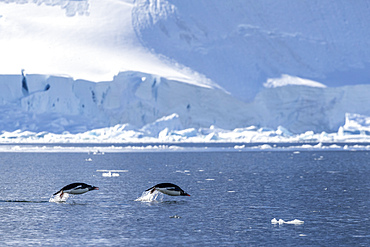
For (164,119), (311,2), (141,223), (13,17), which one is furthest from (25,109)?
(141,223)

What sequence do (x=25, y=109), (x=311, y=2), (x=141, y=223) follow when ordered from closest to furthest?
(x=141, y=223)
(x=25, y=109)
(x=311, y=2)

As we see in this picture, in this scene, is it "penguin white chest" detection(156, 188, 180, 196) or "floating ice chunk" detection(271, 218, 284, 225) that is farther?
"penguin white chest" detection(156, 188, 180, 196)

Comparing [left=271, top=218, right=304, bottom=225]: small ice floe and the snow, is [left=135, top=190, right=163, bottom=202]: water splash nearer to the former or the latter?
[left=271, top=218, right=304, bottom=225]: small ice floe

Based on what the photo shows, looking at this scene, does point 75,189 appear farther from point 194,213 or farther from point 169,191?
point 194,213

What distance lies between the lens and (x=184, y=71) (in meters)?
70.7

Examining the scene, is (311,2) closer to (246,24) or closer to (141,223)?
(246,24)

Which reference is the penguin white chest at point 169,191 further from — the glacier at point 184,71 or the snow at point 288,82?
the snow at point 288,82

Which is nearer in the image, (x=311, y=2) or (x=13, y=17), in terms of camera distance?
(x=13, y=17)

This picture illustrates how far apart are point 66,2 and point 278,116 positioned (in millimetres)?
28055

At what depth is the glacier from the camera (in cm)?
6150

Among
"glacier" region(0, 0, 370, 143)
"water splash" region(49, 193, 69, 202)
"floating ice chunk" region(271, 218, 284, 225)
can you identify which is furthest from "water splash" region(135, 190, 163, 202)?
"glacier" region(0, 0, 370, 143)

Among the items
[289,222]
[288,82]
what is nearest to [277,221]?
[289,222]

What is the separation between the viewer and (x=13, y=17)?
7506 centimetres

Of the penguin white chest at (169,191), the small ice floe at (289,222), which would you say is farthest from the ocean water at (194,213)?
the penguin white chest at (169,191)
